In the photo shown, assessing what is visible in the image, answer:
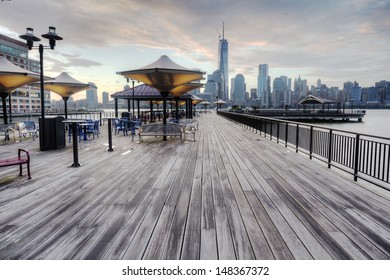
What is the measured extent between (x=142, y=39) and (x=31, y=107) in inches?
4415

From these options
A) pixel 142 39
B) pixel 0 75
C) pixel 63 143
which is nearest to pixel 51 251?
pixel 63 143

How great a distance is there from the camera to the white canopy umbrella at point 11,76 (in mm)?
9953

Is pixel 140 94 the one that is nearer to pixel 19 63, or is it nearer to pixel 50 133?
pixel 50 133

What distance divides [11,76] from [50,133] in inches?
188

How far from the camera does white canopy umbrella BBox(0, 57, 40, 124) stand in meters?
9.95

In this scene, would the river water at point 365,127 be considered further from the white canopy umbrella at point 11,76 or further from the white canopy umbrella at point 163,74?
the white canopy umbrella at point 11,76

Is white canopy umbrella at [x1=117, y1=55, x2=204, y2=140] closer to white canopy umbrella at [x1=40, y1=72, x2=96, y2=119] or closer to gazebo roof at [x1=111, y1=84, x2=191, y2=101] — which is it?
white canopy umbrella at [x1=40, y1=72, x2=96, y2=119]

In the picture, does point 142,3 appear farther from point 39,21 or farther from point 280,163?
point 280,163

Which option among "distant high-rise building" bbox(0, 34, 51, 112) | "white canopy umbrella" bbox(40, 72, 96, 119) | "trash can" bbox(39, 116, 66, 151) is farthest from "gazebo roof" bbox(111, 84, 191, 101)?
"distant high-rise building" bbox(0, 34, 51, 112)

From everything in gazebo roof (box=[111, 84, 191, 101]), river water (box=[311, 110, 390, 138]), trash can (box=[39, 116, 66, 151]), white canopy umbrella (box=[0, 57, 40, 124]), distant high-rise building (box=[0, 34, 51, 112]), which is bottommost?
river water (box=[311, 110, 390, 138])

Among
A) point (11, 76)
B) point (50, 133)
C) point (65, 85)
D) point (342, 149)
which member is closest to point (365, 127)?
point (342, 149)

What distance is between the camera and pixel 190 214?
3.27 m

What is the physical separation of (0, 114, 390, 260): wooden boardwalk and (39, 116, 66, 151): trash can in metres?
2.75
